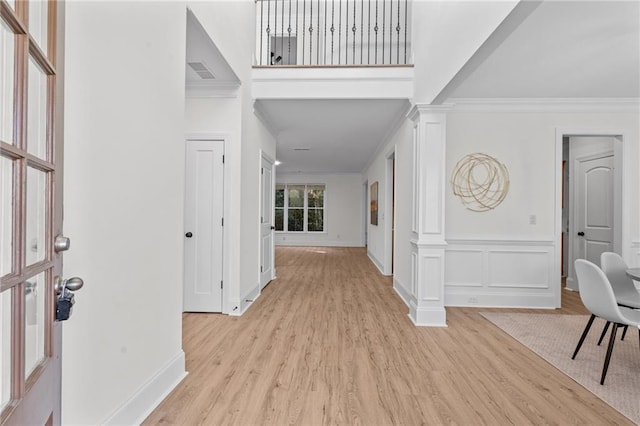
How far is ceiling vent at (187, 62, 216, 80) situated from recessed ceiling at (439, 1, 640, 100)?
2318 mm

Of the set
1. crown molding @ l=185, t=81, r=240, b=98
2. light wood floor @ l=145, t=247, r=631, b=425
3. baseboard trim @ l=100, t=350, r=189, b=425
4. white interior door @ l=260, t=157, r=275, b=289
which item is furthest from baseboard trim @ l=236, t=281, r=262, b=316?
crown molding @ l=185, t=81, r=240, b=98

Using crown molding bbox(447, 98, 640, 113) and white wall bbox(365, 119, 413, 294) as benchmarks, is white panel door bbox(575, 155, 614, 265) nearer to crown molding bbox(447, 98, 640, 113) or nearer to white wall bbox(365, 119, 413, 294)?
crown molding bbox(447, 98, 640, 113)

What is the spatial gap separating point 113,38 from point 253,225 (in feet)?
9.82

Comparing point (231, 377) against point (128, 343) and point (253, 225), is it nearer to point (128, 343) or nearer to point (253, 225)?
point (128, 343)

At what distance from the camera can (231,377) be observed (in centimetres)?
236

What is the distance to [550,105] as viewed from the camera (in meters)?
4.15

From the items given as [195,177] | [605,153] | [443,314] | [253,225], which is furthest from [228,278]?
[605,153]

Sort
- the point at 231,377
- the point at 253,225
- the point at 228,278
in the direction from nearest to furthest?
the point at 231,377 → the point at 228,278 → the point at 253,225

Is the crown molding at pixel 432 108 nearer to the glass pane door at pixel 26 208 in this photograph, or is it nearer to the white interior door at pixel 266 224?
the white interior door at pixel 266 224

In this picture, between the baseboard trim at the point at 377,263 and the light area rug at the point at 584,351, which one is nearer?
the light area rug at the point at 584,351

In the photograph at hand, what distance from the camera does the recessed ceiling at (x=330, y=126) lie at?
14.7 ft

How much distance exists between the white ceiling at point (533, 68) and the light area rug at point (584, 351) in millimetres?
2351

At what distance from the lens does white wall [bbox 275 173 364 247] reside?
1135cm

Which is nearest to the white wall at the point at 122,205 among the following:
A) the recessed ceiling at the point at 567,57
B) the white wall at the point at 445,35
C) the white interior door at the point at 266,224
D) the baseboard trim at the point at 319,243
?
the white wall at the point at 445,35
